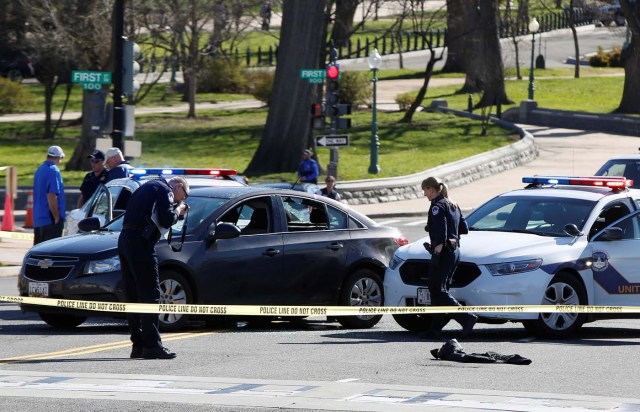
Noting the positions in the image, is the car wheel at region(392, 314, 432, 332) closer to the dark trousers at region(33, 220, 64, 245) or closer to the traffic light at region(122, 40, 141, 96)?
the dark trousers at region(33, 220, 64, 245)

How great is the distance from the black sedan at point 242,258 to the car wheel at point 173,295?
1cm

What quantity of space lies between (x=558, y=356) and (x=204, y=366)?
326cm

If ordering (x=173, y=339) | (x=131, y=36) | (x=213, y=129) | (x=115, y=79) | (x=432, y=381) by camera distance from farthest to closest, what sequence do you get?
(x=213, y=129) < (x=131, y=36) < (x=115, y=79) < (x=173, y=339) < (x=432, y=381)

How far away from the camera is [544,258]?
12969mm

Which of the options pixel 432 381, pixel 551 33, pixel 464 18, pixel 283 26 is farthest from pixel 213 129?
pixel 551 33

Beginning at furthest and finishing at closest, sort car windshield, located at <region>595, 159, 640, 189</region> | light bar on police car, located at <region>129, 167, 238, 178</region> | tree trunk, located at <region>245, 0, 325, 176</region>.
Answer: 1. tree trunk, located at <region>245, 0, 325, 176</region>
2. car windshield, located at <region>595, 159, 640, 189</region>
3. light bar on police car, located at <region>129, 167, 238, 178</region>

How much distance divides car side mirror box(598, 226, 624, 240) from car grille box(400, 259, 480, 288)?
5.35 ft

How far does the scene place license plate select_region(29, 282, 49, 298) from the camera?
1316 cm

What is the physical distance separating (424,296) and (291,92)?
22151 millimetres

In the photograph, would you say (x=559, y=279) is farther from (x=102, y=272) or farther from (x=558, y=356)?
(x=102, y=272)

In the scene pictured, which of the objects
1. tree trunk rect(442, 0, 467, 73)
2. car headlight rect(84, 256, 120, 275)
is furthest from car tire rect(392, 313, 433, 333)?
tree trunk rect(442, 0, 467, 73)

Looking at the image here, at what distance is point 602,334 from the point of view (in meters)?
14.0

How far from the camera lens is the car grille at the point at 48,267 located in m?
13.1

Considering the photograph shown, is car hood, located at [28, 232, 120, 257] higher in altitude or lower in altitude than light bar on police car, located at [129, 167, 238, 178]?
lower
